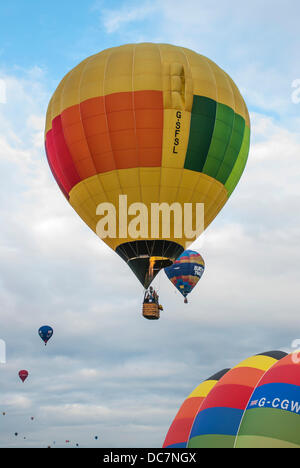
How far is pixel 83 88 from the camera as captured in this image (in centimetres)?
2181

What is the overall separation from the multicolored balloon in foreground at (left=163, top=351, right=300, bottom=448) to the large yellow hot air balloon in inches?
201

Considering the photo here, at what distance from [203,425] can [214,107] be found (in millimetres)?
10486

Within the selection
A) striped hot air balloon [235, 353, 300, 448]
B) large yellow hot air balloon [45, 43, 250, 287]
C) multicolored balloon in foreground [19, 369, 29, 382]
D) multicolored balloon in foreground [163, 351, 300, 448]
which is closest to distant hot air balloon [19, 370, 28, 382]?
multicolored balloon in foreground [19, 369, 29, 382]

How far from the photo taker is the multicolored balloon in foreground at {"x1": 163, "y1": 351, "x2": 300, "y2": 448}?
627 inches

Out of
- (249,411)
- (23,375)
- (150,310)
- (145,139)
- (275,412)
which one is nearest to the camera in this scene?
(275,412)

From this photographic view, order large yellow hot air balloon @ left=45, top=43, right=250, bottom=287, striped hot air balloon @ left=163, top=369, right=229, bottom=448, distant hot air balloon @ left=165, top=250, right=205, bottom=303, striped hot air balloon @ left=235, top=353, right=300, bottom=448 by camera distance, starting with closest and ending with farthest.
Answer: striped hot air balloon @ left=235, top=353, right=300, bottom=448 < large yellow hot air balloon @ left=45, top=43, right=250, bottom=287 < striped hot air balloon @ left=163, top=369, right=229, bottom=448 < distant hot air balloon @ left=165, top=250, right=205, bottom=303

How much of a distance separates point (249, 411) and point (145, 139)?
30.7 feet

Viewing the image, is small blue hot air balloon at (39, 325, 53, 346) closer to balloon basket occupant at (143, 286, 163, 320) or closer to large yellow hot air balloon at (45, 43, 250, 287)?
balloon basket occupant at (143, 286, 163, 320)

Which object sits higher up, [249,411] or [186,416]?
[249,411]

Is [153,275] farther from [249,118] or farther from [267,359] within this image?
[249,118]

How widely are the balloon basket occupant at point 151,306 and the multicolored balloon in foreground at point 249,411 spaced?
10.8 feet

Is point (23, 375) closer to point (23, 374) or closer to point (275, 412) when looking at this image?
point (23, 374)

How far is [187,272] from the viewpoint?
36.8 metres

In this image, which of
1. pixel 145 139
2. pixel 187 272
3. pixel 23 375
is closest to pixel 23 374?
pixel 23 375
